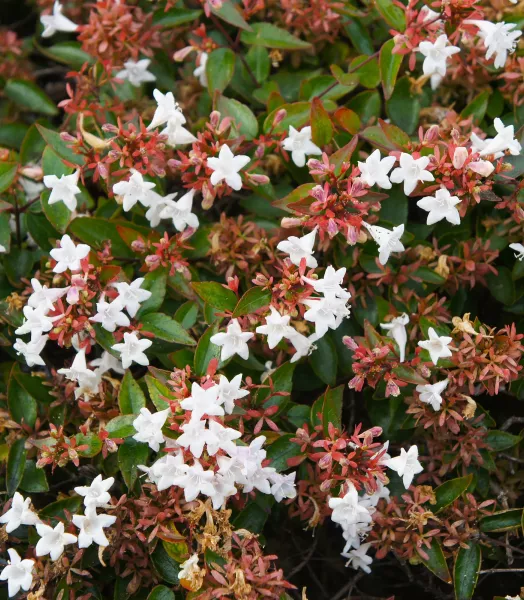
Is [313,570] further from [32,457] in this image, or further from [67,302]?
[67,302]

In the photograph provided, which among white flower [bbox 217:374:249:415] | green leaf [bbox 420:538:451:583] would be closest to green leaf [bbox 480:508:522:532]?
green leaf [bbox 420:538:451:583]

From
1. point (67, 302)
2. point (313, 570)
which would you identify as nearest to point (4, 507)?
point (67, 302)

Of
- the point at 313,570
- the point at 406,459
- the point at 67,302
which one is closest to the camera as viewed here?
the point at 406,459

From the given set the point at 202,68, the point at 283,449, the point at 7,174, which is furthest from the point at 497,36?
the point at 7,174

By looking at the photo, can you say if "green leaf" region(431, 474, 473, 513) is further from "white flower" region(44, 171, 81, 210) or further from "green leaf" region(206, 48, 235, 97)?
"green leaf" region(206, 48, 235, 97)

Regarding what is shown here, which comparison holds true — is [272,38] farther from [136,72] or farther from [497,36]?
[497,36]

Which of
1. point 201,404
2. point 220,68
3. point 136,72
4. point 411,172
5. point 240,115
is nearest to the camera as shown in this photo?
point 201,404
